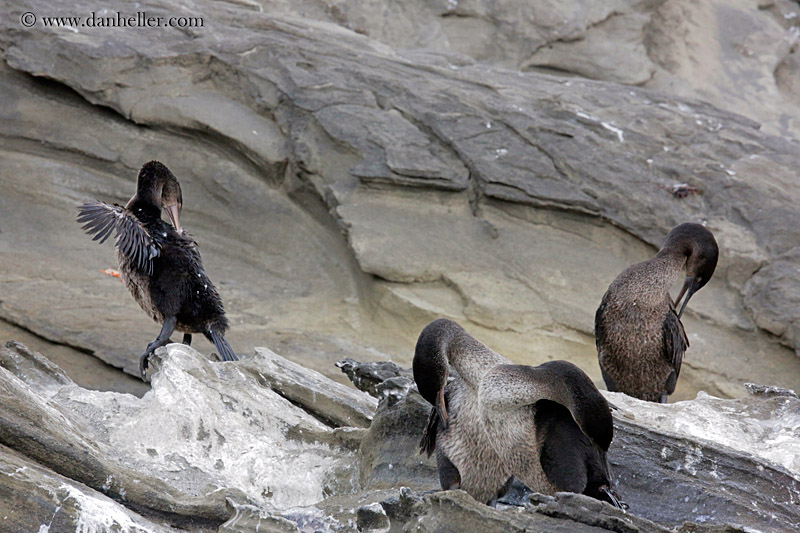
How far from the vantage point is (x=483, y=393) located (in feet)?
10.8

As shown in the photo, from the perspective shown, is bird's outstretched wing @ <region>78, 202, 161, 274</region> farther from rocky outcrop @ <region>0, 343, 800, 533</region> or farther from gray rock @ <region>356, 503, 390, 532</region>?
gray rock @ <region>356, 503, 390, 532</region>

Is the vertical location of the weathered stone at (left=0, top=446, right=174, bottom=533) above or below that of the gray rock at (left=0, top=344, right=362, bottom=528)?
above

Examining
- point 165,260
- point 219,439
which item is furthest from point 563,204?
point 219,439

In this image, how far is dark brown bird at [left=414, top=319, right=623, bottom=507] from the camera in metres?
3.16

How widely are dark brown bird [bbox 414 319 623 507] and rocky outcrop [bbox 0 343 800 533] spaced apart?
0.16m

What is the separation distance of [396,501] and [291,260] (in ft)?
18.3

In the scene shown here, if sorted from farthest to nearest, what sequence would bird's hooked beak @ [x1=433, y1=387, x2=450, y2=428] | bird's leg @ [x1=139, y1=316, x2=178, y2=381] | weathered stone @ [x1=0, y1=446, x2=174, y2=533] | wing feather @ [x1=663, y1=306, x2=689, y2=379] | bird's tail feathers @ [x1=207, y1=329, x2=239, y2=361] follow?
bird's tail feathers @ [x1=207, y1=329, x2=239, y2=361] → wing feather @ [x1=663, y1=306, x2=689, y2=379] → bird's leg @ [x1=139, y1=316, x2=178, y2=381] → bird's hooked beak @ [x1=433, y1=387, x2=450, y2=428] → weathered stone @ [x1=0, y1=446, x2=174, y2=533]

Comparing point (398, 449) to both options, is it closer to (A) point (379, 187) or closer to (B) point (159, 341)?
(B) point (159, 341)

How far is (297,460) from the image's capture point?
3902mm

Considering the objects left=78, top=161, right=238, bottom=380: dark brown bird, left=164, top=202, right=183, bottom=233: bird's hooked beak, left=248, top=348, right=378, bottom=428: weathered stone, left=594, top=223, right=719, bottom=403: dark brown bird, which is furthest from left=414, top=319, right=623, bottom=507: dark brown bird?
left=164, top=202, right=183, bottom=233: bird's hooked beak

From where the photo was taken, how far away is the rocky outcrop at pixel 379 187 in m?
7.71

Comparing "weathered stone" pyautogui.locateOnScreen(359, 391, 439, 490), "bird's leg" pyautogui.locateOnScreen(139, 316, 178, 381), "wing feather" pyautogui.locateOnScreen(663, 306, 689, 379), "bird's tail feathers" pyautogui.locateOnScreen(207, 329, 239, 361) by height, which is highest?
"wing feather" pyautogui.locateOnScreen(663, 306, 689, 379)

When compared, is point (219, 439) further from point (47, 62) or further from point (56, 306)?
point (47, 62)

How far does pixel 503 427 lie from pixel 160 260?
2.62m
